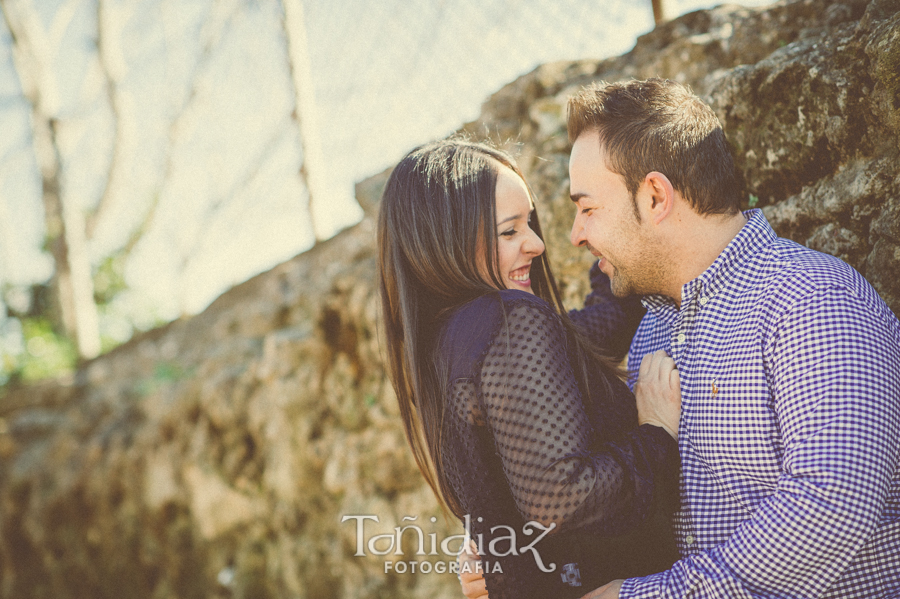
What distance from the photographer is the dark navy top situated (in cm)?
149

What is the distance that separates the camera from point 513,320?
1.60m

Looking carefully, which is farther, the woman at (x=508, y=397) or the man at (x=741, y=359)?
the woman at (x=508, y=397)

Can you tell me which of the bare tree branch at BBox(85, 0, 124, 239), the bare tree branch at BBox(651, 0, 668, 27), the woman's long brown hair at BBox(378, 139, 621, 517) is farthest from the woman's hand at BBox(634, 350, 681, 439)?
the bare tree branch at BBox(85, 0, 124, 239)

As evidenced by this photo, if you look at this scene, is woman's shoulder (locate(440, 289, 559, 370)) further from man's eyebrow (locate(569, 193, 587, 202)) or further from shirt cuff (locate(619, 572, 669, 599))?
shirt cuff (locate(619, 572, 669, 599))

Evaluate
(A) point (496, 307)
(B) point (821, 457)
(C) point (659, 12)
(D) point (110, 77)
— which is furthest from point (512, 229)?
(D) point (110, 77)

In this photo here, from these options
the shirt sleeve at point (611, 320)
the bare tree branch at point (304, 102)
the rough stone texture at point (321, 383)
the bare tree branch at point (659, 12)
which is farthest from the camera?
the bare tree branch at point (304, 102)

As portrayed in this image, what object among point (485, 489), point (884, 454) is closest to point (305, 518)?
point (485, 489)

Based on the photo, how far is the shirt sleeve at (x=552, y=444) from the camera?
4.83 ft

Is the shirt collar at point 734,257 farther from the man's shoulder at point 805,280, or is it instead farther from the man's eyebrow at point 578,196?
the man's eyebrow at point 578,196

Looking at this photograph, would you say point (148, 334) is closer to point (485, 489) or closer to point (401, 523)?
point (401, 523)

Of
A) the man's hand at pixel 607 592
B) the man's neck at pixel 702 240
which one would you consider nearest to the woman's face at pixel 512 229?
the man's neck at pixel 702 240

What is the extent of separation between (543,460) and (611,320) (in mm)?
936

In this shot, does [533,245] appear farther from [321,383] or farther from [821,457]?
[321,383]

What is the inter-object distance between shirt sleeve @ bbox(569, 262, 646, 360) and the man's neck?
1.51ft
